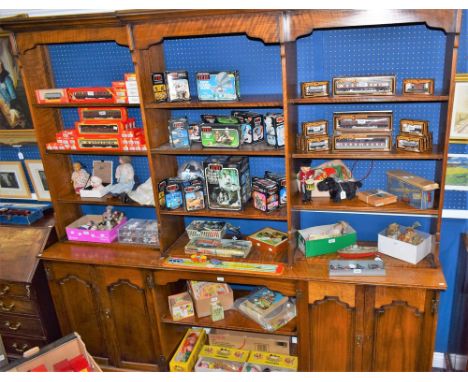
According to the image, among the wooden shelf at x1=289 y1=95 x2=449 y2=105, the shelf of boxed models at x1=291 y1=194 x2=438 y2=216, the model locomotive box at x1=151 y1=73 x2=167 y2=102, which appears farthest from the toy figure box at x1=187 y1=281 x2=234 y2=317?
the wooden shelf at x1=289 y1=95 x2=449 y2=105

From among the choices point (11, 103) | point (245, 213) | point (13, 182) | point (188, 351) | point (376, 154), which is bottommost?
point (188, 351)

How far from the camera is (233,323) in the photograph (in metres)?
3.04

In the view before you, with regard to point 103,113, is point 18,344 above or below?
below

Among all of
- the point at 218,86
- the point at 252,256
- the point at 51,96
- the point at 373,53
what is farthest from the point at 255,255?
the point at 51,96

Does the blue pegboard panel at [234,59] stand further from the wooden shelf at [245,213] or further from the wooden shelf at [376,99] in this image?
the wooden shelf at [245,213]

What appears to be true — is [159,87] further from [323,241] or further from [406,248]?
[406,248]

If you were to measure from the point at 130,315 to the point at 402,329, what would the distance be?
1875 millimetres

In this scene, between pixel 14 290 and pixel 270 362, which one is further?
pixel 14 290

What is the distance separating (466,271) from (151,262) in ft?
6.83

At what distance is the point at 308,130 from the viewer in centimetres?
270

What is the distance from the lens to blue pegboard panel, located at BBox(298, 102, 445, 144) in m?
2.69

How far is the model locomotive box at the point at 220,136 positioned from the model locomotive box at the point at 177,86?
23 centimetres

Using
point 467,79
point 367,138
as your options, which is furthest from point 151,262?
point 467,79
